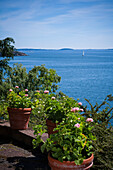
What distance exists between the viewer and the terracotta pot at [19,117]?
3.65m

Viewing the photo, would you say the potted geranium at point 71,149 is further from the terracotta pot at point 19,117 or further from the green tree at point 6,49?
the green tree at point 6,49

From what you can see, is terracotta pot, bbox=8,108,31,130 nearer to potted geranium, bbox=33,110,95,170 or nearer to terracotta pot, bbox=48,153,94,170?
potted geranium, bbox=33,110,95,170

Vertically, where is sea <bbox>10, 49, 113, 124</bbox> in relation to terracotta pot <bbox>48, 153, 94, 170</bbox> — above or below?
below

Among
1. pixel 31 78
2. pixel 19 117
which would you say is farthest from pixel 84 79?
pixel 19 117

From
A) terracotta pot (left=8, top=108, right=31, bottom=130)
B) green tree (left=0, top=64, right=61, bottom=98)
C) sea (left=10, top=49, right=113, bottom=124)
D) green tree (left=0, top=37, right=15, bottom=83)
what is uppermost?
green tree (left=0, top=37, right=15, bottom=83)

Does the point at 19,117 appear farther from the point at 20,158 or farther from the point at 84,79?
the point at 84,79

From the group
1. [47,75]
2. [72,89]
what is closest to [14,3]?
[47,75]

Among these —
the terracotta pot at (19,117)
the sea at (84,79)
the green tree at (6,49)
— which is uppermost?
the green tree at (6,49)

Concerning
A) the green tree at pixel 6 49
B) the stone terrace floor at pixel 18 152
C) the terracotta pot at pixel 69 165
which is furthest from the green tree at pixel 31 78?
the terracotta pot at pixel 69 165

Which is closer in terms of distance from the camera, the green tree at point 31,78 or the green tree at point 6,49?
the green tree at point 6,49

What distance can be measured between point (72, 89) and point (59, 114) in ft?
72.2

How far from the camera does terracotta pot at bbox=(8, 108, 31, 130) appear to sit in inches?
144

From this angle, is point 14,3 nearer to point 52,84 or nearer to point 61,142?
point 52,84

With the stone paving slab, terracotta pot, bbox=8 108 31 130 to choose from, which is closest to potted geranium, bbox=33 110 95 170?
the stone paving slab
